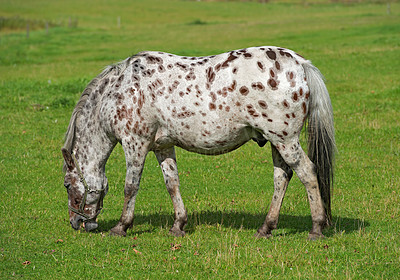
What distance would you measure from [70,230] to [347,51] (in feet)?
77.9

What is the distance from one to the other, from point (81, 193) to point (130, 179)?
84 centimetres

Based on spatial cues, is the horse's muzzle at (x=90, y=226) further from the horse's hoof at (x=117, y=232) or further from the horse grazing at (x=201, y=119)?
the horse's hoof at (x=117, y=232)

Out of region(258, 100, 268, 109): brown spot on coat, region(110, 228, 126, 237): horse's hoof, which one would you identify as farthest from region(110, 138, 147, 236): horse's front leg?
region(258, 100, 268, 109): brown spot on coat

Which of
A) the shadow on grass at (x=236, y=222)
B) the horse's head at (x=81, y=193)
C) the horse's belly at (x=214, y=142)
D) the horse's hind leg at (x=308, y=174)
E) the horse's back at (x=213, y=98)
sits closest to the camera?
the horse's back at (x=213, y=98)

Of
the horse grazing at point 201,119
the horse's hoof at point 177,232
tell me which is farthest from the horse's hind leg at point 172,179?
the horse's hoof at point 177,232

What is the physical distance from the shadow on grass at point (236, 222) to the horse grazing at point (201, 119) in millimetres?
380

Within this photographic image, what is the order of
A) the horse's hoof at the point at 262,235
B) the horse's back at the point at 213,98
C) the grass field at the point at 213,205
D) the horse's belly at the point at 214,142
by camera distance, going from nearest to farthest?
the grass field at the point at 213,205, the horse's back at the point at 213,98, the horse's belly at the point at 214,142, the horse's hoof at the point at 262,235

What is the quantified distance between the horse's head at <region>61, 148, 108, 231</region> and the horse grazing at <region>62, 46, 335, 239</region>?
2 centimetres

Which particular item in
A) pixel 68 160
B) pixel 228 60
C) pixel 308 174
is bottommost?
pixel 68 160

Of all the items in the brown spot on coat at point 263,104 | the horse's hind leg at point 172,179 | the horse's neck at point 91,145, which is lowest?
the horse's hind leg at point 172,179

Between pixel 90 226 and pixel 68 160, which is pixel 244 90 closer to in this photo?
pixel 68 160

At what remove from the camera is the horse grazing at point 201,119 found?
25.1 ft

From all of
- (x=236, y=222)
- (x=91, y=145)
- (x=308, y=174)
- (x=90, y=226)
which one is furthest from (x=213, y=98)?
(x=90, y=226)

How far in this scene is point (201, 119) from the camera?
7.89 metres
